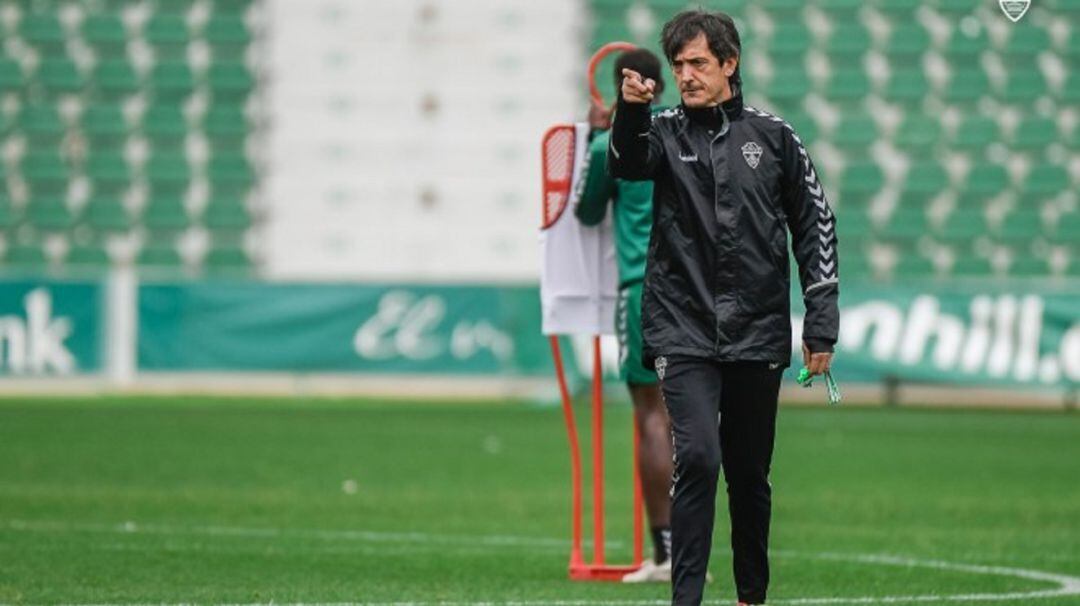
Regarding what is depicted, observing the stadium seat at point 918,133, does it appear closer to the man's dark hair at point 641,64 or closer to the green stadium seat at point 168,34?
the green stadium seat at point 168,34

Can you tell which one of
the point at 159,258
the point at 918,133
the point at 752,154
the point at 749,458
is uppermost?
the point at 752,154

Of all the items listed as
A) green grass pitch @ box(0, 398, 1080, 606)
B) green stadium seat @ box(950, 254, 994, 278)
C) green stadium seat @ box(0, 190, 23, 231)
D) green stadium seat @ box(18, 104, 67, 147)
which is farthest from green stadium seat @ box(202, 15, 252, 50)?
green grass pitch @ box(0, 398, 1080, 606)

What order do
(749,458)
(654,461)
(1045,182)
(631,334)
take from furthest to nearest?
(1045,182), (654,461), (631,334), (749,458)

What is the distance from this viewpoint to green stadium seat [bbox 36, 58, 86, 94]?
95.4 feet

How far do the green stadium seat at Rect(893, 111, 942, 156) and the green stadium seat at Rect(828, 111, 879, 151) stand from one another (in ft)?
1.11

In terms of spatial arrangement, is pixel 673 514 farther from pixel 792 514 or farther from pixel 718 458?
pixel 792 514

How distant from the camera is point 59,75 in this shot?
Answer: 29078 millimetres

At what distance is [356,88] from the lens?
Answer: 97.0 feet

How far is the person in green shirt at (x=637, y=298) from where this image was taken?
8.48 meters

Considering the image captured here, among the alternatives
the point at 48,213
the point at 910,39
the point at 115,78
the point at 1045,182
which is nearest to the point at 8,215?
the point at 48,213

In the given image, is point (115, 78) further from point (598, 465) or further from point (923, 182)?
point (598, 465)

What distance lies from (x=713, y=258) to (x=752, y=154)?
342mm

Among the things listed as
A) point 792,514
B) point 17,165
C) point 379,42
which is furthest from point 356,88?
point 792,514

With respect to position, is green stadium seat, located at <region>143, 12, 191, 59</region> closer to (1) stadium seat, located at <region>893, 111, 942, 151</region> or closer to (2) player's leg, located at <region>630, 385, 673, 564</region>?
(1) stadium seat, located at <region>893, 111, 942, 151</region>
